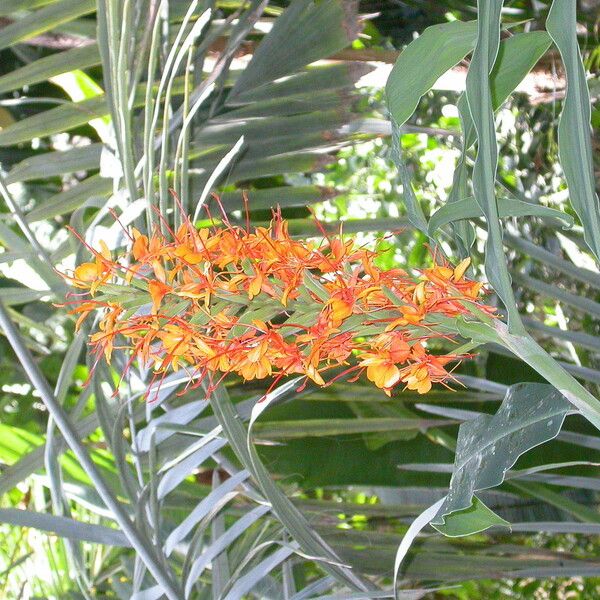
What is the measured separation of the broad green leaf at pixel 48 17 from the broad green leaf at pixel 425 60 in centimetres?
47

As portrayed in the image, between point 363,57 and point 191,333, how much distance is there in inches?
21.3

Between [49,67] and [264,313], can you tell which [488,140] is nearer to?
[264,313]

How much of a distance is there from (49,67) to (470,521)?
1.87 feet

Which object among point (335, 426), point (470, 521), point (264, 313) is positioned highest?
point (264, 313)

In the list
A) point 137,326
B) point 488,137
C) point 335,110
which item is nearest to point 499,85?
point 488,137

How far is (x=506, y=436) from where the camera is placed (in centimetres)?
33

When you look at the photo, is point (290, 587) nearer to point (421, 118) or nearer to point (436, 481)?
point (436, 481)

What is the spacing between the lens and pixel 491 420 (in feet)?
1.08

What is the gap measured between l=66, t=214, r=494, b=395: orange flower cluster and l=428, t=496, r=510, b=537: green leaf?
0.06 meters

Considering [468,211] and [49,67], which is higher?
[49,67]

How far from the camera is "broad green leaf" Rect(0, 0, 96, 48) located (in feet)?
2.26

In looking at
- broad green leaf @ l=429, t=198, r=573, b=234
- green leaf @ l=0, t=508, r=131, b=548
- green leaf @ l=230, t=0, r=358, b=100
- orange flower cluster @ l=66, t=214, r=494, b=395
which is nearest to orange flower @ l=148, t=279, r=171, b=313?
orange flower cluster @ l=66, t=214, r=494, b=395

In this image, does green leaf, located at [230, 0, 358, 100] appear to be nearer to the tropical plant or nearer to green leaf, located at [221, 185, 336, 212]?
the tropical plant

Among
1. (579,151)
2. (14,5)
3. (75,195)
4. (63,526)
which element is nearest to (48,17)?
(14,5)
